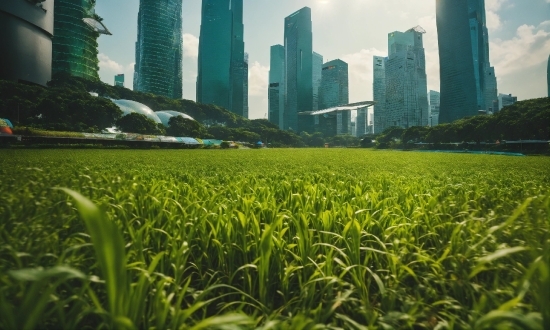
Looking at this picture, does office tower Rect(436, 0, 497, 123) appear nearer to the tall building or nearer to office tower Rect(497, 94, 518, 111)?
office tower Rect(497, 94, 518, 111)

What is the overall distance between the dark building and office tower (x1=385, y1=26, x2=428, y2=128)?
130 meters

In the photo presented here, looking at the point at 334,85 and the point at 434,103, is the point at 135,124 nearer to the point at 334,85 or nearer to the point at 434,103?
the point at 334,85

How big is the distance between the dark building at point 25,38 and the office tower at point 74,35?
21.1 m

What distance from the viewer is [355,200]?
10.3 ft

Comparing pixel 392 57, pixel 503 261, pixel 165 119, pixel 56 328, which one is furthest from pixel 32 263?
pixel 392 57

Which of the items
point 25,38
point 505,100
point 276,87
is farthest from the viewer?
point 276,87

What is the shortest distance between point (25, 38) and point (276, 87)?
13399cm

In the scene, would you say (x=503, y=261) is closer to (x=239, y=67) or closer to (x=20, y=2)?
(x=20, y=2)

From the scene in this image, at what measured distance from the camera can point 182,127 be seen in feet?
211

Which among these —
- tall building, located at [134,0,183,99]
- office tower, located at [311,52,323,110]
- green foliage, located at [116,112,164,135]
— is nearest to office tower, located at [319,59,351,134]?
office tower, located at [311,52,323,110]

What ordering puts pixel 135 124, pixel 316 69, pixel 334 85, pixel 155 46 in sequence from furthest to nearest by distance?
→ pixel 316 69
pixel 334 85
pixel 155 46
pixel 135 124

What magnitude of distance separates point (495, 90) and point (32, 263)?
15427 centimetres

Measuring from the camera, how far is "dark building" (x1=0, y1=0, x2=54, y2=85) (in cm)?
4166

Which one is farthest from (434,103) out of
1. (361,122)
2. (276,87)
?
(276,87)
